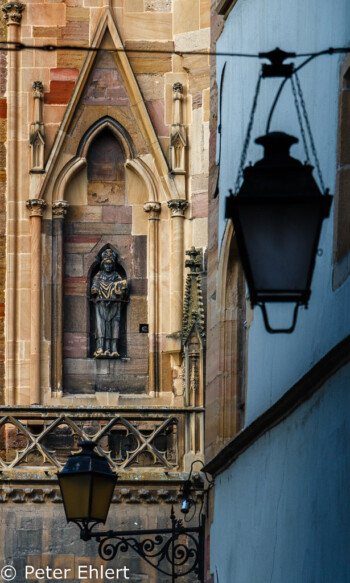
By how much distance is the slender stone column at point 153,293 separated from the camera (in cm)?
2402

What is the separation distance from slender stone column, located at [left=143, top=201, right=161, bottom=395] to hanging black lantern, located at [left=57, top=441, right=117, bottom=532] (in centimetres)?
952

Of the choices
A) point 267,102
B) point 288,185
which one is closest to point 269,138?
point 288,185

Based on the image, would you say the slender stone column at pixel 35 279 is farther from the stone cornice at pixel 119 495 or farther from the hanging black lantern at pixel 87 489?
the hanging black lantern at pixel 87 489

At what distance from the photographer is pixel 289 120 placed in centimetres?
1317

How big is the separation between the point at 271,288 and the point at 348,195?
1.95m

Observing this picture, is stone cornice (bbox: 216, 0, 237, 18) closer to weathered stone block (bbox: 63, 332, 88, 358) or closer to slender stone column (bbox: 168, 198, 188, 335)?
slender stone column (bbox: 168, 198, 188, 335)

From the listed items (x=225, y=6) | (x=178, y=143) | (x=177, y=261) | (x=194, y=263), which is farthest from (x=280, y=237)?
(x=178, y=143)

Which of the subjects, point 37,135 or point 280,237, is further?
point 37,135

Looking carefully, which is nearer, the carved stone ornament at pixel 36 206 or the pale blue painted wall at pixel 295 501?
the pale blue painted wall at pixel 295 501

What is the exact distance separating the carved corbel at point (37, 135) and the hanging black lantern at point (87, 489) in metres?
10.1

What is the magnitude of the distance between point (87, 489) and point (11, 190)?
10265 millimetres

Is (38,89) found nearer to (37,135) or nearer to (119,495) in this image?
(37,135)

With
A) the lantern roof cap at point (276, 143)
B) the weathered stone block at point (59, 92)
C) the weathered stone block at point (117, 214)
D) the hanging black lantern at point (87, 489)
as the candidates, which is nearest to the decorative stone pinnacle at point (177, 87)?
the weathered stone block at point (59, 92)

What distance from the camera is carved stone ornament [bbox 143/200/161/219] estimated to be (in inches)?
957
